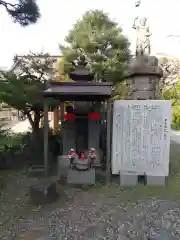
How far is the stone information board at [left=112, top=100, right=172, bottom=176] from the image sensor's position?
5.90 meters

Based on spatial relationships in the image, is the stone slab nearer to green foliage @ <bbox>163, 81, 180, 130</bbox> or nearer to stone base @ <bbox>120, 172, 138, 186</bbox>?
stone base @ <bbox>120, 172, 138, 186</bbox>

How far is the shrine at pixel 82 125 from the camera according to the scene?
579 cm

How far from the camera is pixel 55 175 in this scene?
6457mm

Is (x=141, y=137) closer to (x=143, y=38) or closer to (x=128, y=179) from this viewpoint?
(x=128, y=179)

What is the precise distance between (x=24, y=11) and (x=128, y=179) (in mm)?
4326

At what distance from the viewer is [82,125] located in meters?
7.10

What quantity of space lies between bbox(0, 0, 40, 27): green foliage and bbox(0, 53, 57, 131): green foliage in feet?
4.12

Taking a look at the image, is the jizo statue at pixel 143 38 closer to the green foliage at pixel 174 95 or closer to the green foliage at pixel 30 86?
the green foliage at pixel 30 86

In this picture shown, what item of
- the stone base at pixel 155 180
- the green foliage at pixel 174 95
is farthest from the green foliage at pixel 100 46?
the stone base at pixel 155 180

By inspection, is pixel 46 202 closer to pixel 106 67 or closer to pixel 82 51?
pixel 106 67

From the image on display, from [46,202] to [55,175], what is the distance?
5.49ft

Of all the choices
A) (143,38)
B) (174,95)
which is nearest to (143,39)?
(143,38)

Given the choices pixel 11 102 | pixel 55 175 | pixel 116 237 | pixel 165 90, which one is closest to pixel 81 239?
pixel 116 237

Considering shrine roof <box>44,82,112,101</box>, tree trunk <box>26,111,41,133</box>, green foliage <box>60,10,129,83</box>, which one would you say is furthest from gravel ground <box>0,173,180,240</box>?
green foliage <box>60,10,129,83</box>
